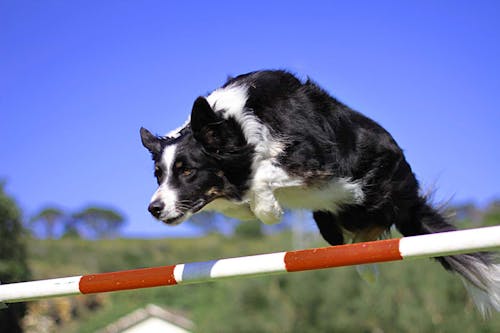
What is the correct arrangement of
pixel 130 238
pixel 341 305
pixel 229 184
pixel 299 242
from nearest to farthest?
pixel 229 184, pixel 341 305, pixel 299 242, pixel 130 238

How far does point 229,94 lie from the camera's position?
5664 mm

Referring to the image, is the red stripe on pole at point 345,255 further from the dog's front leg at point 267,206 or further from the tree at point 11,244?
the tree at point 11,244

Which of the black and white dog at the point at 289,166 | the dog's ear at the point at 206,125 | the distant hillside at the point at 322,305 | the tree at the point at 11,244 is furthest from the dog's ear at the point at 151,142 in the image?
the distant hillside at the point at 322,305

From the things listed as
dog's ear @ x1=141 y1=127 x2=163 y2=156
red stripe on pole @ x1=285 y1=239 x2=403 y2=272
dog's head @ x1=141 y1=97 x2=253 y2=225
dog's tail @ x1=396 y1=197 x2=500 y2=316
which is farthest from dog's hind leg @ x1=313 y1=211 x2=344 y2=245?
red stripe on pole @ x1=285 y1=239 x2=403 y2=272

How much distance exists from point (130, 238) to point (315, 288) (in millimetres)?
27956

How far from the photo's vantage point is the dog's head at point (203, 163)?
523 centimetres

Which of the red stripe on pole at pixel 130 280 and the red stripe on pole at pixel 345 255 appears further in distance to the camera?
the red stripe on pole at pixel 130 280

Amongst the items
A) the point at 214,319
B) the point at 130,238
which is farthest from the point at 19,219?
the point at 130,238

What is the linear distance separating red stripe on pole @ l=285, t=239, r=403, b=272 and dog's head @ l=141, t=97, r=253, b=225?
1039 mm

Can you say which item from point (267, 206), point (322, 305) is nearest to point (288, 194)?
point (267, 206)

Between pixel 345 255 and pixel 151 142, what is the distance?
219 centimetres

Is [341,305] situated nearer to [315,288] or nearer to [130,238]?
[315,288]

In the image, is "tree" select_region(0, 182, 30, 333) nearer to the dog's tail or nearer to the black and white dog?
the black and white dog

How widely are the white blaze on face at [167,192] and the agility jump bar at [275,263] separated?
420 millimetres
